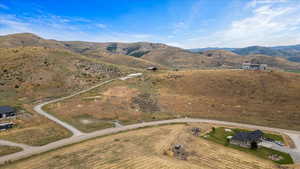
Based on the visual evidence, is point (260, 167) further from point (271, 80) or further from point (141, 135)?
point (271, 80)

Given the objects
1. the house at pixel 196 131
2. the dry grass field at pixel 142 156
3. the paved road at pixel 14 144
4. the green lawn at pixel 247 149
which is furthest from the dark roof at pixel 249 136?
the paved road at pixel 14 144

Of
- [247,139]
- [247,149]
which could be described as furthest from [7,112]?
[247,139]

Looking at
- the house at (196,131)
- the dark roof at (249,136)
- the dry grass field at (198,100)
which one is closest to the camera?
the dark roof at (249,136)

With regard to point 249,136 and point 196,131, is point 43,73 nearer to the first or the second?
point 196,131

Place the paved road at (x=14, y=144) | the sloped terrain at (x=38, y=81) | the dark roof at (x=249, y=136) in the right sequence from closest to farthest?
the paved road at (x=14, y=144)
the dark roof at (x=249, y=136)
the sloped terrain at (x=38, y=81)

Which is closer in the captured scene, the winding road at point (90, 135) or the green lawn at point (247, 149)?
the winding road at point (90, 135)

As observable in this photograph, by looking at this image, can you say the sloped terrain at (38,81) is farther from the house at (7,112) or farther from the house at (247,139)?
the house at (247,139)

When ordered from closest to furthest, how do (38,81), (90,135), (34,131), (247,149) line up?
(247,149) < (90,135) < (34,131) < (38,81)
